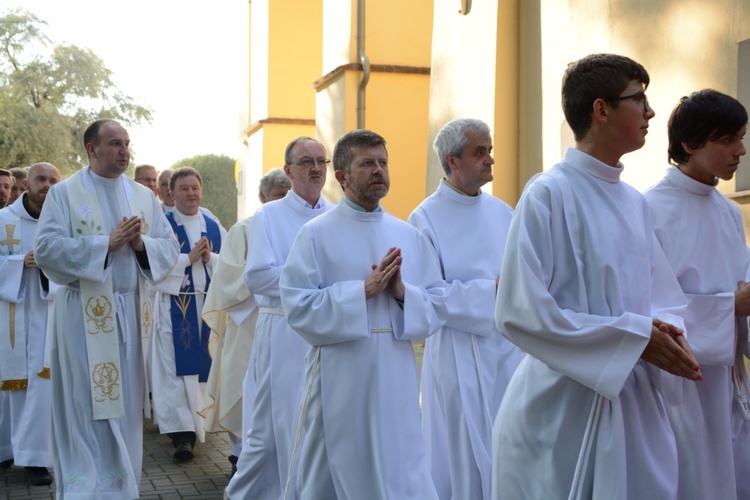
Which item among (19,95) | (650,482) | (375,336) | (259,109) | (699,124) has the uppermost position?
(19,95)

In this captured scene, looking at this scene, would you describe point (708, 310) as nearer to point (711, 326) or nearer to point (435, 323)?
point (711, 326)

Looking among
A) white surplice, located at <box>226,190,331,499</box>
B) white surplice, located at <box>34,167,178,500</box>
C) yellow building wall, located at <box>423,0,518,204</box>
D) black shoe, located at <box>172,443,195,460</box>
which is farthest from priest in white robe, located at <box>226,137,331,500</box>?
yellow building wall, located at <box>423,0,518,204</box>

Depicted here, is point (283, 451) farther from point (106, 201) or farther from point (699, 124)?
point (699, 124)

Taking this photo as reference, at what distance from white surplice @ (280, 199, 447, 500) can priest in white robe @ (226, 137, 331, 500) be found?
4.18ft

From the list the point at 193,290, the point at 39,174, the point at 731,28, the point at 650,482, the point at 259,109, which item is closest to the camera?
the point at 650,482

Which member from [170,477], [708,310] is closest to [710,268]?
[708,310]

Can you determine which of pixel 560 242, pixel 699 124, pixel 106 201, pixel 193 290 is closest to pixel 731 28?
pixel 699 124

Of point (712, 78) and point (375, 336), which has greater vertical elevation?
point (712, 78)

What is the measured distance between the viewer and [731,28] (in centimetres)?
672

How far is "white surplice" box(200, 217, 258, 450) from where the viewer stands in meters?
8.27

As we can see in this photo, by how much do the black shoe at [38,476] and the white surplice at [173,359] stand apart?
48.7 inches

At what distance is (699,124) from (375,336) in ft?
5.71

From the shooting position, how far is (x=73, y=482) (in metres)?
6.75

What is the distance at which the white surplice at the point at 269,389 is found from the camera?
6438 mm
